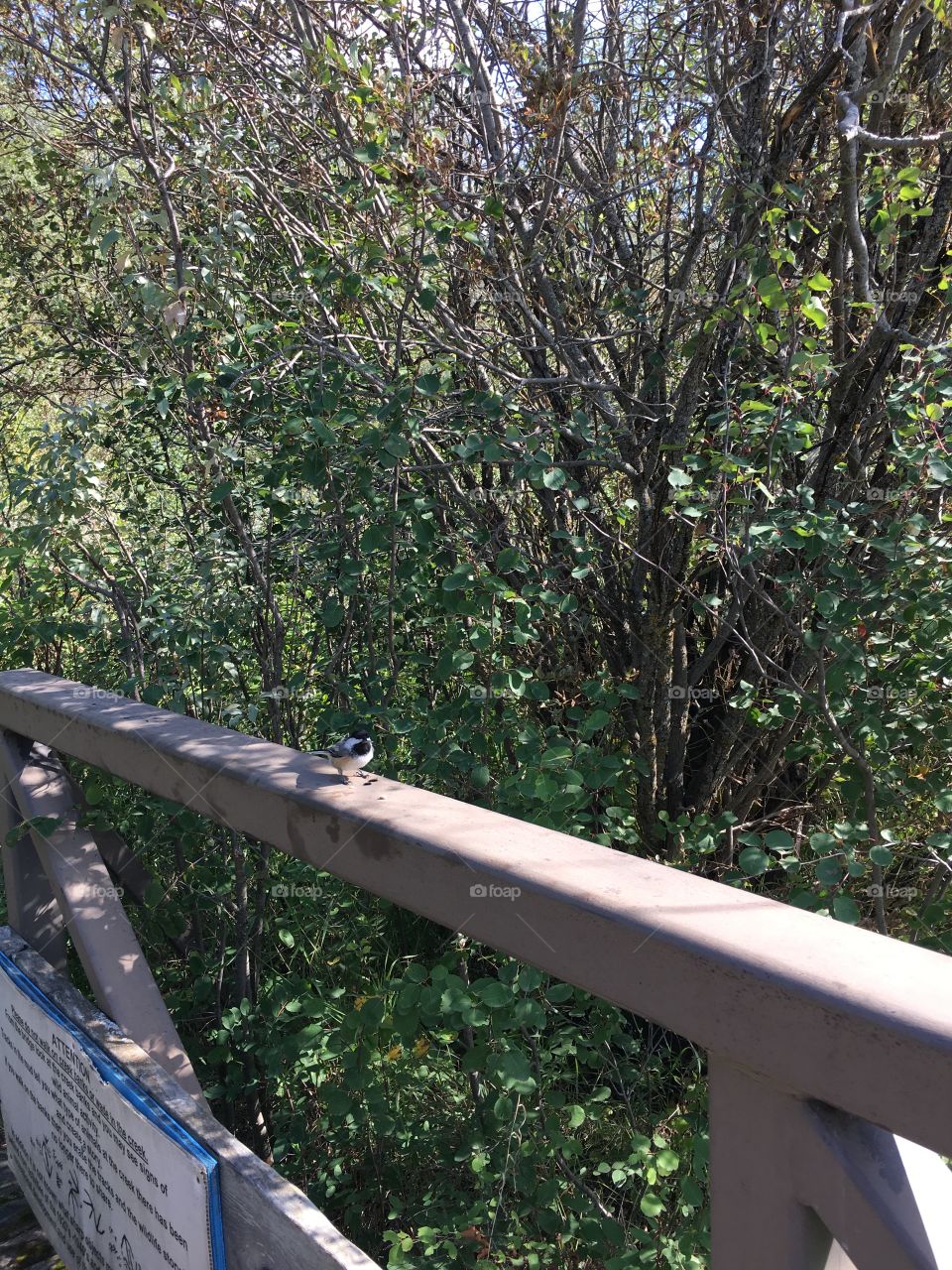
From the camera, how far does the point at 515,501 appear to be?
11.4ft

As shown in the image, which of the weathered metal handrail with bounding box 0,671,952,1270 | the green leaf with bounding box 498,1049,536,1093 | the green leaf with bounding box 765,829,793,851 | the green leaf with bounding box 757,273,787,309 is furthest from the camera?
the green leaf with bounding box 757,273,787,309

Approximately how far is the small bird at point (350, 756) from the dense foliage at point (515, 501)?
62 cm

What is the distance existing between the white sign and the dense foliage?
65 cm

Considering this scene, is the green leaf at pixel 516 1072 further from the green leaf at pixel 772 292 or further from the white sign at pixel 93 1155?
the green leaf at pixel 772 292

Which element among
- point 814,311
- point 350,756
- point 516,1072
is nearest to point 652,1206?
point 516,1072

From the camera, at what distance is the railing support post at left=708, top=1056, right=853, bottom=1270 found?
799 millimetres

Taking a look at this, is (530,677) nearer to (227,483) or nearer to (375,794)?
(227,483)

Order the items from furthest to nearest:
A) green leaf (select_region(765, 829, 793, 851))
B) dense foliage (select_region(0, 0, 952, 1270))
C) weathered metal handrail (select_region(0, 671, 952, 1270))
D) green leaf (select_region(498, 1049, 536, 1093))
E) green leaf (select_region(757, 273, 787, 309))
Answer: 1. dense foliage (select_region(0, 0, 952, 1270))
2. green leaf (select_region(757, 273, 787, 309))
3. green leaf (select_region(765, 829, 793, 851))
4. green leaf (select_region(498, 1049, 536, 1093))
5. weathered metal handrail (select_region(0, 671, 952, 1270))

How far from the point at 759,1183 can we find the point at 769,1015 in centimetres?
15

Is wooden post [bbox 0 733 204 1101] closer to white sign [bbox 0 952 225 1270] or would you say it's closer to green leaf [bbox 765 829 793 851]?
white sign [bbox 0 952 225 1270]

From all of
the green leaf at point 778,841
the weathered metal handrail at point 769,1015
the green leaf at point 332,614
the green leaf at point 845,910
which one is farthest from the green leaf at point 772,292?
the weathered metal handrail at point 769,1015

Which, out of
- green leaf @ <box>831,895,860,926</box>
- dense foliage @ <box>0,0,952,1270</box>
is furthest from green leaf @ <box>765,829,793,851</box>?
green leaf @ <box>831,895,860,926</box>

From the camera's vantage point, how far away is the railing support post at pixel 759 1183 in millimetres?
799

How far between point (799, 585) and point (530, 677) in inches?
31.7
